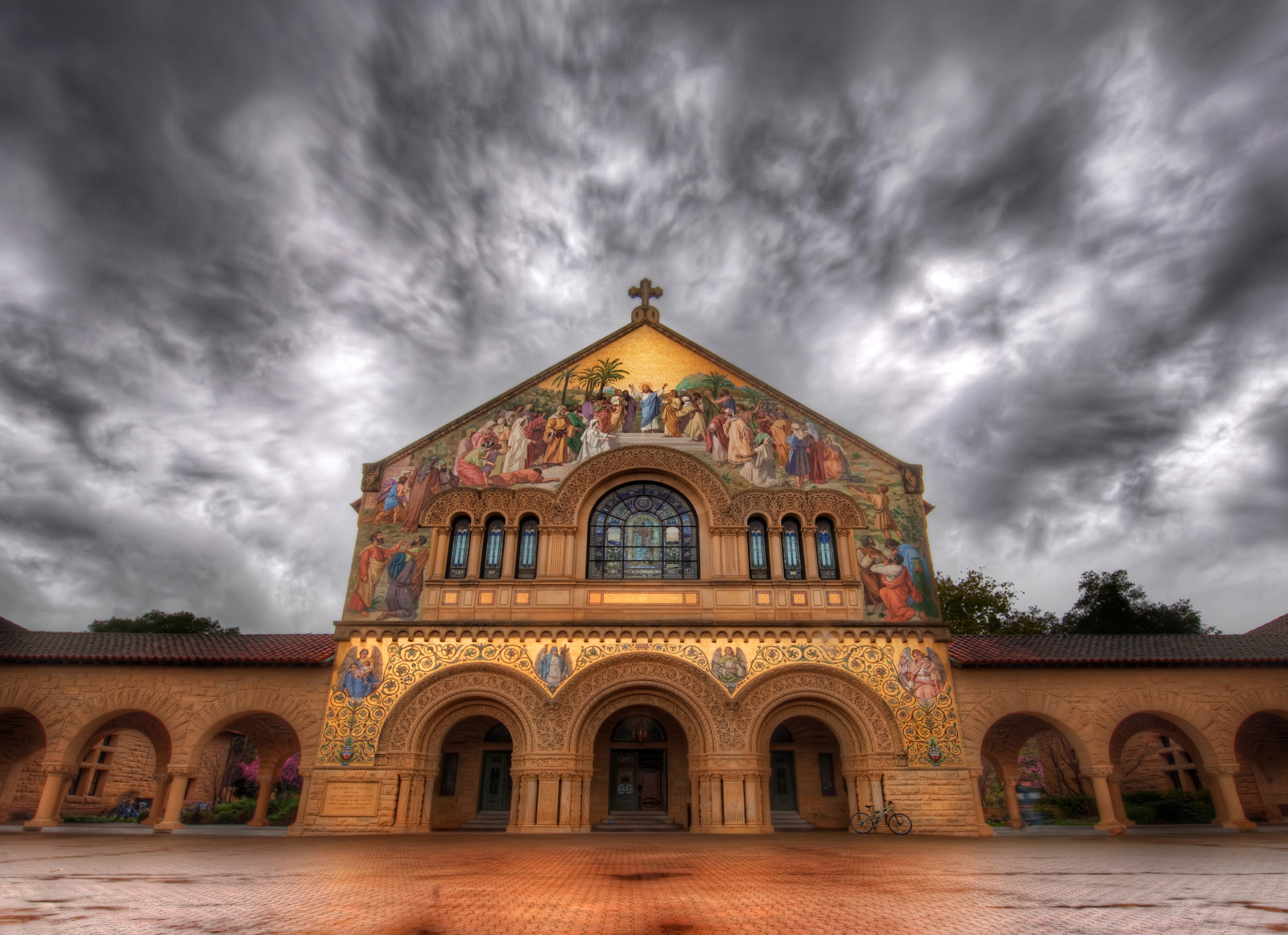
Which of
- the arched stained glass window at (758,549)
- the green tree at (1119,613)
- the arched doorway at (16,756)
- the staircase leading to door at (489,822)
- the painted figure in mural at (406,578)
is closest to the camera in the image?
the painted figure in mural at (406,578)

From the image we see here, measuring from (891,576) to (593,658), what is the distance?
7.81m

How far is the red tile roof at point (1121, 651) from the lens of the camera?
17.5 metres

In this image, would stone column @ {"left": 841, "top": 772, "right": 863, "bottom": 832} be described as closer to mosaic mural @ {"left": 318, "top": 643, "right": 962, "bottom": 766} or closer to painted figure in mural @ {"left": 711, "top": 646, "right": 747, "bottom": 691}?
mosaic mural @ {"left": 318, "top": 643, "right": 962, "bottom": 766}

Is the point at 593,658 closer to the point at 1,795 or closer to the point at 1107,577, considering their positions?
the point at 1,795

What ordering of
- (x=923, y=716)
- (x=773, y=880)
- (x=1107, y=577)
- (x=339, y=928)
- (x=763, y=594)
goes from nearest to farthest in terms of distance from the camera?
(x=339, y=928) → (x=773, y=880) → (x=923, y=716) → (x=763, y=594) → (x=1107, y=577)

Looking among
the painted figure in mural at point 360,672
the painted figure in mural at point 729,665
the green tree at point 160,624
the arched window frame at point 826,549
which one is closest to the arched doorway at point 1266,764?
the arched window frame at point 826,549

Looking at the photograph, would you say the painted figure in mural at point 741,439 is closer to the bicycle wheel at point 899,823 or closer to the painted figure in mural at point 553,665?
the painted figure in mural at point 553,665

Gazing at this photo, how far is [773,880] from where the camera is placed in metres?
7.41

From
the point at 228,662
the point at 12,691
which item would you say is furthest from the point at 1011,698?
the point at 12,691

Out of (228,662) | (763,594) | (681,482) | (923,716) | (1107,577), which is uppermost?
(1107,577)

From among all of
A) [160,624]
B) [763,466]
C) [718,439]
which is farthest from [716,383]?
[160,624]

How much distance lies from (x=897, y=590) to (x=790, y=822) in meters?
6.53

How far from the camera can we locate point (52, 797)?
56.8 feet

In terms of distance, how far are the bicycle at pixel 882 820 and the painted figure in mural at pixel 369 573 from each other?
12748 millimetres
